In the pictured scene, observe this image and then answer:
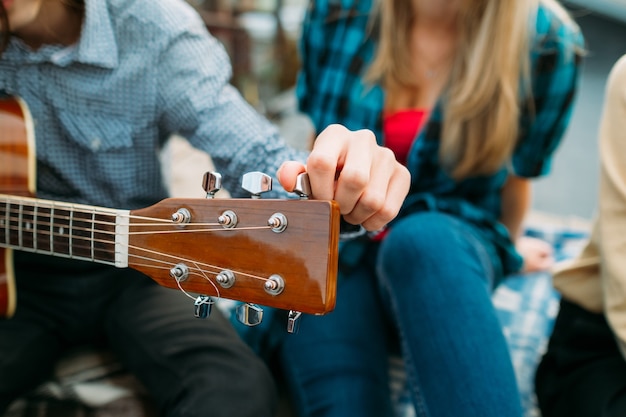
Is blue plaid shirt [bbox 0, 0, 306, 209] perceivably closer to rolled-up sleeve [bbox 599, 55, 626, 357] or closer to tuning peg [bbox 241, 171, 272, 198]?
tuning peg [bbox 241, 171, 272, 198]

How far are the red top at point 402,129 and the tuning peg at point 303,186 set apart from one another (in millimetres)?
485

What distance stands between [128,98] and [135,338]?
33 cm

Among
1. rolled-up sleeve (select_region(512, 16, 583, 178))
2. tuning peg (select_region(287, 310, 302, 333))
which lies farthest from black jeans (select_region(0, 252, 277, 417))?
rolled-up sleeve (select_region(512, 16, 583, 178))

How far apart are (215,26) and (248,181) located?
5.90ft

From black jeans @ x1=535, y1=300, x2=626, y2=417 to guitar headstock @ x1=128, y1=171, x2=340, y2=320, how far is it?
437 mm

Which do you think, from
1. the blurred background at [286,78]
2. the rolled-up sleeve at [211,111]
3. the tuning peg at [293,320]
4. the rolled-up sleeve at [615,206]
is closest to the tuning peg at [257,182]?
the tuning peg at [293,320]

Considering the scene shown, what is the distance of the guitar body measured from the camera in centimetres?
76

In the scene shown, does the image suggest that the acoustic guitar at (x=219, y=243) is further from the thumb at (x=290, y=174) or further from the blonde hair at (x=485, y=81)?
the blonde hair at (x=485, y=81)

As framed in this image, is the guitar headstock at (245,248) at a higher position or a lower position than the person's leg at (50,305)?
higher

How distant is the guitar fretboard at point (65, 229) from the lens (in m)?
0.60

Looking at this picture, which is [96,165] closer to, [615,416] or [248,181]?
[248,181]

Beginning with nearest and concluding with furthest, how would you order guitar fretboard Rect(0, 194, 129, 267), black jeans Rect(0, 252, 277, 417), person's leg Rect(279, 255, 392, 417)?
guitar fretboard Rect(0, 194, 129, 267) < black jeans Rect(0, 252, 277, 417) < person's leg Rect(279, 255, 392, 417)

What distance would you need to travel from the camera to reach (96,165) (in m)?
0.82

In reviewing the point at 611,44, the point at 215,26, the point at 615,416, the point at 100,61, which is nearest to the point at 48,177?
the point at 100,61
